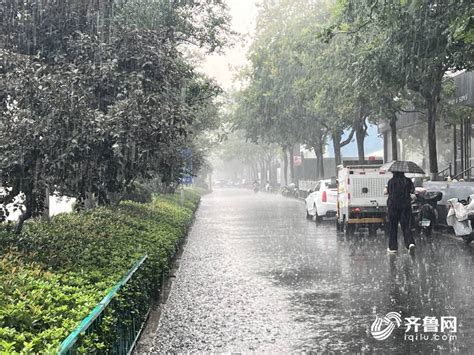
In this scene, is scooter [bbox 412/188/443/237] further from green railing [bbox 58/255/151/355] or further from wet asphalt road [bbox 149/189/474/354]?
green railing [bbox 58/255/151/355]

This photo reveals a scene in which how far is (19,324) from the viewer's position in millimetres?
4797

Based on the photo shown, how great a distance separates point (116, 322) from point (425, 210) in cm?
1337

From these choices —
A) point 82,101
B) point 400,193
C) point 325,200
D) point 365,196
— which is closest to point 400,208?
point 400,193

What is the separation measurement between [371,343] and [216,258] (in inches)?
306

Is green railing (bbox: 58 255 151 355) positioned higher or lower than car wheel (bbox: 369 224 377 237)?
higher

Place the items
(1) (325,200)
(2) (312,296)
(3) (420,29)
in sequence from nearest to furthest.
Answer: (2) (312,296)
(3) (420,29)
(1) (325,200)

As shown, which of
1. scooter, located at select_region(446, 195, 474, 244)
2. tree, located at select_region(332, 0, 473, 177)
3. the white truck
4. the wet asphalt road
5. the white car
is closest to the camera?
the wet asphalt road

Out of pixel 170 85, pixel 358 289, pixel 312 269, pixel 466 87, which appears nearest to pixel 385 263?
pixel 312 269

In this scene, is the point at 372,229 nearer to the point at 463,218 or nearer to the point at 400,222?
the point at 463,218

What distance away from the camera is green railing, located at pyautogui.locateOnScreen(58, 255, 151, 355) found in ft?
14.9

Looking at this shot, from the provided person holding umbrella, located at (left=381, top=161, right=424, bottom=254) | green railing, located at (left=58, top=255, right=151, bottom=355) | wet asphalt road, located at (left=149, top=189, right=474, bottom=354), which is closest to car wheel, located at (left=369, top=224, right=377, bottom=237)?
wet asphalt road, located at (left=149, top=189, right=474, bottom=354)

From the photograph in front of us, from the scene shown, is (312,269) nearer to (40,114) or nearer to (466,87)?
(40,114)

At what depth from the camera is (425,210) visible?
1758 cm

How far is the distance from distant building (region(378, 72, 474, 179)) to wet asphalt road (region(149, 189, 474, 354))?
1253 centimetres
